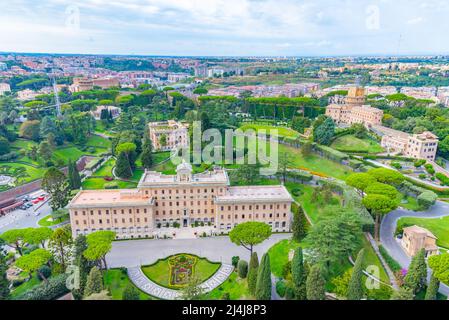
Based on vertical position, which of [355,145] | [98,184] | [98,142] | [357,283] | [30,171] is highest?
[355,145]

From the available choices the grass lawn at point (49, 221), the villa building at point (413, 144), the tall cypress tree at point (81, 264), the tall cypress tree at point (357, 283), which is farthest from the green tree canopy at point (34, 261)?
the villa building at point (413, 144)

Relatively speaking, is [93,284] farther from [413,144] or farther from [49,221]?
[413,144]

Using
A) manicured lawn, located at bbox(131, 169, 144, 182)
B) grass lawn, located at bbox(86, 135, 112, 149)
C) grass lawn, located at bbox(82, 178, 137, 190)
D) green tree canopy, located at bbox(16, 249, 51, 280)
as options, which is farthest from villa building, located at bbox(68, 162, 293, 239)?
grass lawn, located at bbox(86, 135, 112, 149)

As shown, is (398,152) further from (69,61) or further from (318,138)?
(69,61)

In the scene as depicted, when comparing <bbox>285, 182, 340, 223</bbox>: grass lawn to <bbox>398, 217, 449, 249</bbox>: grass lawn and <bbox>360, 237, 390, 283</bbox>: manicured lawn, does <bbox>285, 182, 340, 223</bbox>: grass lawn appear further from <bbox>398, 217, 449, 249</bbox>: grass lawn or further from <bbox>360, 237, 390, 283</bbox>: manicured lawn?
<bbox>398, 217, 449, 249</bbox>: grass lawn

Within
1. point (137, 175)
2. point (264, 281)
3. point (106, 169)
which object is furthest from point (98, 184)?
point (264, 281)
